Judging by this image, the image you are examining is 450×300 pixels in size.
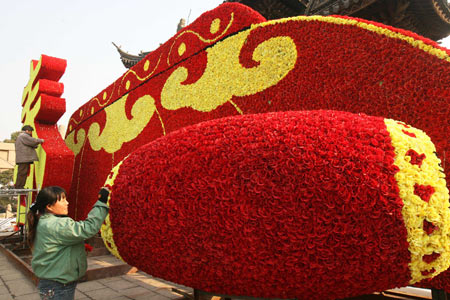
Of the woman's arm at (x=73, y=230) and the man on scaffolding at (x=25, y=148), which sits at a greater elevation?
the man on scaffolding at (x=25, y=148)

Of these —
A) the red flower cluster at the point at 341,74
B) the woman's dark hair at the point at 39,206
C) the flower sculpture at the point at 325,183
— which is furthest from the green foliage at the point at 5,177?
the flower sculpture at the point at 325,183

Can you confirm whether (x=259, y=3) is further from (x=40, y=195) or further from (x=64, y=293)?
(x=64, y=293)

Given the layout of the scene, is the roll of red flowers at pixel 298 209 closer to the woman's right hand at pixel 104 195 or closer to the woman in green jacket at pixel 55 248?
the woman's right hand at pixel 104 195

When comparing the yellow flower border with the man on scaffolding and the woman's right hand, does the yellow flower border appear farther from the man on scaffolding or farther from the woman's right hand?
the man on scaffolding

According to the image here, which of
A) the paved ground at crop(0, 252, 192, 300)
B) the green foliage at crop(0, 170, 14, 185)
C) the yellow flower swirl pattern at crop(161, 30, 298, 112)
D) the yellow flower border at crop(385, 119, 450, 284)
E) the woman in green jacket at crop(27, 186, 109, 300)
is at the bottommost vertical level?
the paved ground at crop(0, 252, 192, 300)

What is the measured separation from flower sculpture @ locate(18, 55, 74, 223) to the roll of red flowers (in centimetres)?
457

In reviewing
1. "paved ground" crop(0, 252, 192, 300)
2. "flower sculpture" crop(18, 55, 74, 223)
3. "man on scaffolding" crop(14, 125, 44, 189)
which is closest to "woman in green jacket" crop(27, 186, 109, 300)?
"paved ground" crop(0, 252, 192, 300)

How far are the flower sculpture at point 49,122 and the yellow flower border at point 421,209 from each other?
17.9 ft

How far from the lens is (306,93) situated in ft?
7.64

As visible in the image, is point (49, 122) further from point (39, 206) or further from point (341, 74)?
point (341, 74)

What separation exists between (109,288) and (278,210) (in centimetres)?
323

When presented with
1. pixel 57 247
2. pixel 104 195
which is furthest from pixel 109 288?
pixel 104 195

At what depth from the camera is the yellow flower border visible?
113 cm

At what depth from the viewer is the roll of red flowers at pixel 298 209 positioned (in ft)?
3.77
